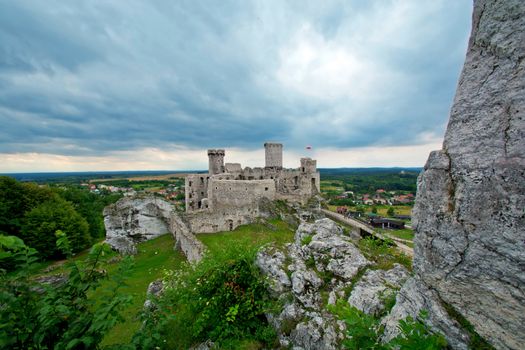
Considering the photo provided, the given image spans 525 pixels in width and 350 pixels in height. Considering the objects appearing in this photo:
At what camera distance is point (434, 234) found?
4.19 m

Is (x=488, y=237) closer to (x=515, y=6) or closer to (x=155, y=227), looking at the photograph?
(x=515, y=6)

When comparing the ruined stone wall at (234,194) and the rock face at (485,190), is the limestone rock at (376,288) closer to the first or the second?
the rock face at (485,190)

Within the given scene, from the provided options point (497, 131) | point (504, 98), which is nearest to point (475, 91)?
point (504, 98)

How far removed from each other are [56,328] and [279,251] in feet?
21.6

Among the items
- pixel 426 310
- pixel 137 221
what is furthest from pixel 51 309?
pixel 137 221

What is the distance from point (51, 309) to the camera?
11.6 ft

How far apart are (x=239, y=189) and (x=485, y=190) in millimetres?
30529

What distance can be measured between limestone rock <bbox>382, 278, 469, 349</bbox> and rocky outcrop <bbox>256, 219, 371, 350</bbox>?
170cm

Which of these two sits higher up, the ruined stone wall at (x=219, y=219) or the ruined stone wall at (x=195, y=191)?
the ruined stone wall at (x=195, y=191)

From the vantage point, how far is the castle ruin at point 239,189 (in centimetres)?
3234

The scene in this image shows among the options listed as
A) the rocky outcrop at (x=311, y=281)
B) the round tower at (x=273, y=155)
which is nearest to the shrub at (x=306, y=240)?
the rocky outcrop at (x=311, y=281)

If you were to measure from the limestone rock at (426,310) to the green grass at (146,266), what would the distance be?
42.1 ft

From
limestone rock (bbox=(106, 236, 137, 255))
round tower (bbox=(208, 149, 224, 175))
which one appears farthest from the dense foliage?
round tower (bbox=(208, 149, 224, 175))

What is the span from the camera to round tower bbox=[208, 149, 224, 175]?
44.5 meters
